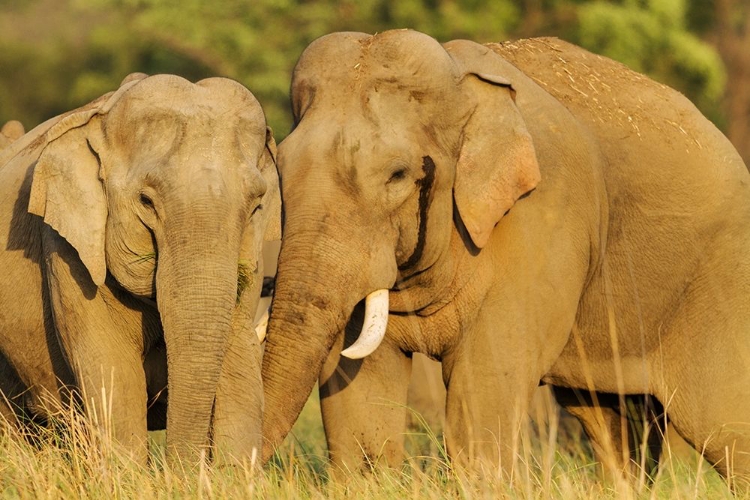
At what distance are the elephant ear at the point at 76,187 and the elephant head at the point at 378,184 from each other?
26.9 inches

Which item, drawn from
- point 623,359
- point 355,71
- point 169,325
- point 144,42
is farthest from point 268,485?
point 144,42

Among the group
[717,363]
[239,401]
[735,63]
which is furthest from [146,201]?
[735,63]

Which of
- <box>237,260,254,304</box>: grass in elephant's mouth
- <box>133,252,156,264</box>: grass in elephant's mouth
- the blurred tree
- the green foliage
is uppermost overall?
<box>133,252,156,264</box>: grass in elephant's mouth

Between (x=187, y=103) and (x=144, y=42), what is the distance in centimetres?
2444

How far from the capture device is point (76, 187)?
590 cm

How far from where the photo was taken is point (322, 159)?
20.3ft

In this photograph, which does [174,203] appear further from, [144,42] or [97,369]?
[144,42]

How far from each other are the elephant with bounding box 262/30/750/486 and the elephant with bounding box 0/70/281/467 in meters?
0.24

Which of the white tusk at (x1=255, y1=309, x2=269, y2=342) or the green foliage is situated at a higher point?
the white tusk at (x1=255, y1=309, x2=269, y2=342)

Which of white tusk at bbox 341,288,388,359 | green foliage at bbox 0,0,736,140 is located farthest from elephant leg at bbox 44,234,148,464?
green foliage at bbox 0,0,736,140

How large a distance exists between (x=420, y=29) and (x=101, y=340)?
18339 mm

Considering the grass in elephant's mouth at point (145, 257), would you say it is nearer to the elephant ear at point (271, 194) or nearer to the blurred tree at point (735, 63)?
the elephant ear at point (271, 194)

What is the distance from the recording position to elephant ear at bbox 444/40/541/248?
6531mm

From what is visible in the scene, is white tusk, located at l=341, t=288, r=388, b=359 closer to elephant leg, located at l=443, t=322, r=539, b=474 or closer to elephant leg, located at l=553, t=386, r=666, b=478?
elephant leg, located at l=443, t=322, r=539, b=474
